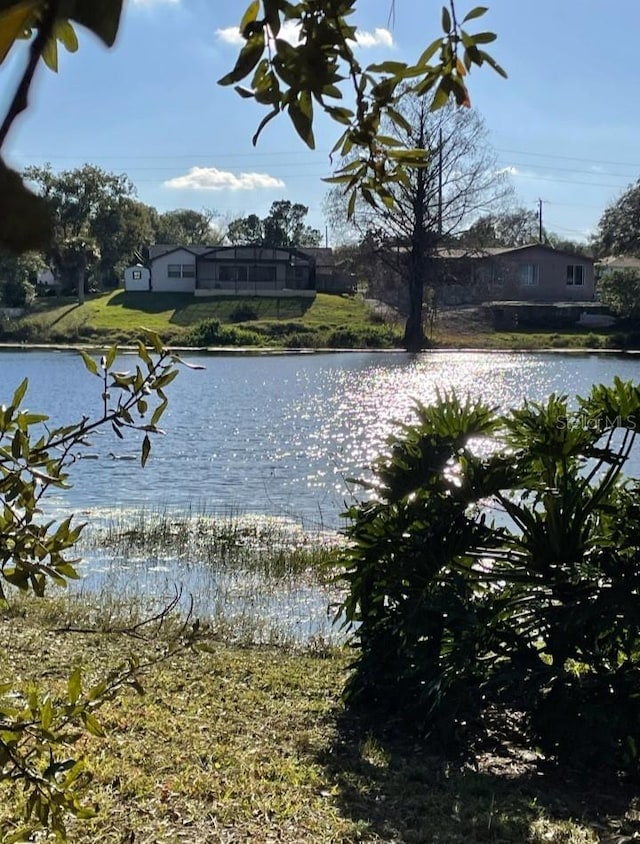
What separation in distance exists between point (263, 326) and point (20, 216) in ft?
180

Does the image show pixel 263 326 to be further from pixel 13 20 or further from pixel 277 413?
pixel 13 20

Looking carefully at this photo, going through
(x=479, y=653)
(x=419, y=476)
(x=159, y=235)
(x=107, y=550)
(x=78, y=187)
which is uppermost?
(x=159, y=235)

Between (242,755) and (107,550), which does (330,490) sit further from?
(242,755)

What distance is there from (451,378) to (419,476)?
29.9 metres

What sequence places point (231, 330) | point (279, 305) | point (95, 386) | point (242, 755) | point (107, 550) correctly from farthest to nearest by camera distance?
point (279, 305) < point (231, 330) < point (95, 386) < point (107, 550) < point (242, 755)

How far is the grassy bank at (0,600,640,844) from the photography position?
354 centimetres

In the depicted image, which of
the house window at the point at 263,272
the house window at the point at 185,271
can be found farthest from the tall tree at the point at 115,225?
the house window at the point at 185,271

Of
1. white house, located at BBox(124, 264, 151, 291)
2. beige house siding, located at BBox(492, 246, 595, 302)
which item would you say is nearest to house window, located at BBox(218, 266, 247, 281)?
white house, located at BBox(124, 264, 151, 291)

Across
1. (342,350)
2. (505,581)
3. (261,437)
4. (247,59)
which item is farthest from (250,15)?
(342,350)

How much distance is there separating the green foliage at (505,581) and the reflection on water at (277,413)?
487 millimetres

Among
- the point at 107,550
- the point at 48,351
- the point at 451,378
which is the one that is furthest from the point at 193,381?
the point at 107,550

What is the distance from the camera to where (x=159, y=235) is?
91.4 meters

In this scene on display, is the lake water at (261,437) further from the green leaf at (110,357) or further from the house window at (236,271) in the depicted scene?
the house window at (236,271)

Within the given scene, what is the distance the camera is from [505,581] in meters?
4.78
